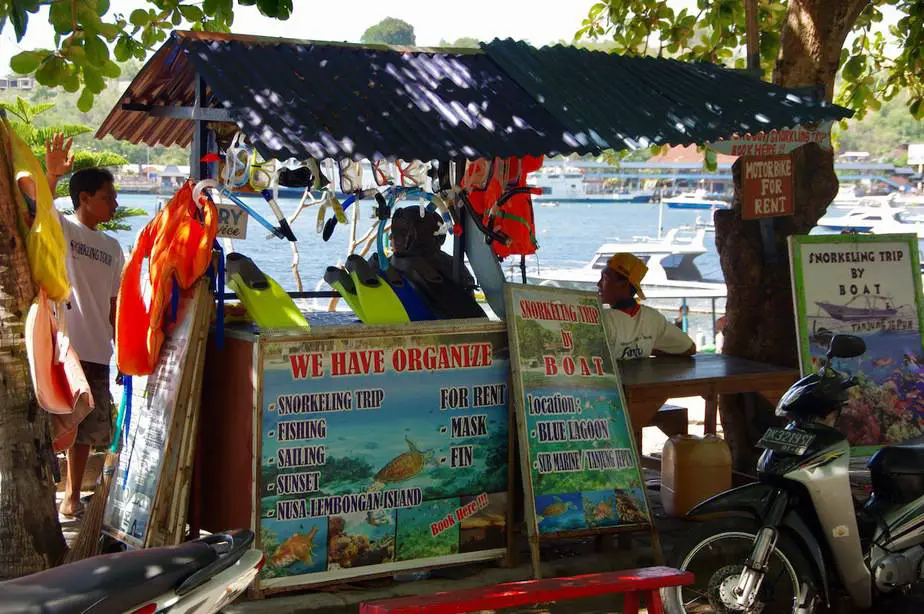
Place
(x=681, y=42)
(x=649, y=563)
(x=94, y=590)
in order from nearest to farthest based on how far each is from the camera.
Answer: (x=94, y=590) < (x=649, y=563) < (x=681, y=42)

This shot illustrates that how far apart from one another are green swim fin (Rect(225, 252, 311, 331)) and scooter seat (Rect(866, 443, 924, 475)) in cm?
253

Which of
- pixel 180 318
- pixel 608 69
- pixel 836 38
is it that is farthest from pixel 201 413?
pixel 836 38

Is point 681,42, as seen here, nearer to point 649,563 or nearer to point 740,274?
point 740,274

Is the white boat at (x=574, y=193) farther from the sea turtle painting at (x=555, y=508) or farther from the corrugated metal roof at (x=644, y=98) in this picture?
the sea turtle painting at (x=555, y=508)

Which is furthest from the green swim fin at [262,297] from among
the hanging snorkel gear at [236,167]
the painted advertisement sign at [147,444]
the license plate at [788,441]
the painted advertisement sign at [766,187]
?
the painted advertisement sign at [766,187]

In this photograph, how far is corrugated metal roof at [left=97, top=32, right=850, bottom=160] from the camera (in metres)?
5.01

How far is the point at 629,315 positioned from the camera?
21.8 ft

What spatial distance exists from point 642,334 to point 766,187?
1271mm

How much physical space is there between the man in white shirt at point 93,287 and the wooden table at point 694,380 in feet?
8.94

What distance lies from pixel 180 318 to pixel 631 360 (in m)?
2.74

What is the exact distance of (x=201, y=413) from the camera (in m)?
5.39

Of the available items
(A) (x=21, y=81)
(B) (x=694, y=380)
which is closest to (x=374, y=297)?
(B) (x=694, y=380)

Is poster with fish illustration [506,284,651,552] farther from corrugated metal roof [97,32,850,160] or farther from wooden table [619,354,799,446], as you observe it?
corrugated metal roof [97,32,850,160]

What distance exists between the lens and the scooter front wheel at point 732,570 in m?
4.67
